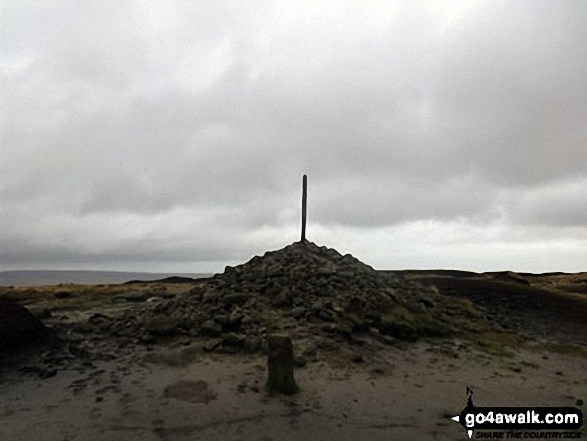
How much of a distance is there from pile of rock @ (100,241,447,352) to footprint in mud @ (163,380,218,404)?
232 centimetres

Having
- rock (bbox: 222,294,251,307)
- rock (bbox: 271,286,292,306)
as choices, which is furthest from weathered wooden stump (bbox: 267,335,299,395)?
rock (bbox: 222,294,251,307)

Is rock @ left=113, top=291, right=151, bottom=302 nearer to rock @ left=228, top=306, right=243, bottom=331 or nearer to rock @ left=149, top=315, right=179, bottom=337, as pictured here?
rock @ left=149, top=315, right=179, bottom=337

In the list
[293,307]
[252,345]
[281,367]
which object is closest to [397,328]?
[293,307]

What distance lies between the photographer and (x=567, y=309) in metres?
21.0

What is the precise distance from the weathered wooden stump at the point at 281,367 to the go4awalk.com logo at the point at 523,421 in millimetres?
3357

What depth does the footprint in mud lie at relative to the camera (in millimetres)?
9648

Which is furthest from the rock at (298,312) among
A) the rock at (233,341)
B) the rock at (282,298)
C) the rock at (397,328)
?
the rock at (397,328)

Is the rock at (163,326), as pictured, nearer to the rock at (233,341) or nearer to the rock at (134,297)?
the rock at (233,341)

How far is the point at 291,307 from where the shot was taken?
51.3 ft

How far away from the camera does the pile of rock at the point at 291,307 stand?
45.8ft

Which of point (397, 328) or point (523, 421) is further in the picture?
point (397, 328)

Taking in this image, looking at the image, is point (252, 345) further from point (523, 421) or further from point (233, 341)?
point (523, 421)

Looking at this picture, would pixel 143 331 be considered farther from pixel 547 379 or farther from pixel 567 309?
pixel 567 309

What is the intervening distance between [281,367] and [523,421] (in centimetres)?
481
